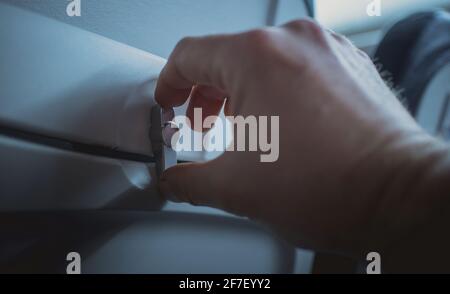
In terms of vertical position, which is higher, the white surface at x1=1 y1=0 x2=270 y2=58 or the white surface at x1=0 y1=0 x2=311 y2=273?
the white surface at x1=1 y1=0 x2=270 y2=58

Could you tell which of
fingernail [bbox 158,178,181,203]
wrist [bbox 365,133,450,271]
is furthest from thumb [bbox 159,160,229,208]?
wrist [bbox 365,133,450,271]

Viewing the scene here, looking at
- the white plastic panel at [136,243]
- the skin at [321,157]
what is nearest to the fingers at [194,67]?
the skin at [321,157]

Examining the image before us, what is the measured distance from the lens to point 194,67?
14.3 inches

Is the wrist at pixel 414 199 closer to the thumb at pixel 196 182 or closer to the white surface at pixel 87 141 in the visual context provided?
the thumb at pixel 196 182

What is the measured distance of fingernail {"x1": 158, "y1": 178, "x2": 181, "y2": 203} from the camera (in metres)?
0.40

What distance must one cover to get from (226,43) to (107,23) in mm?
159

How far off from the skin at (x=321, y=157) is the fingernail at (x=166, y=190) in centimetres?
3

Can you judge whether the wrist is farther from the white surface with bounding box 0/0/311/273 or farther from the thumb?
the white surface with bounding box 0/0/311/273

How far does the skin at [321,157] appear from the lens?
280 mm

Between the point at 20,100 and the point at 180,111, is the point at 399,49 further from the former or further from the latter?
the point at 20,100

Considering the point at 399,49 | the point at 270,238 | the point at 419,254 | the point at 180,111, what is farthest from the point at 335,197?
the point at 399,49

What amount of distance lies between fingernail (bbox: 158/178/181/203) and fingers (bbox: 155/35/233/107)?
8cm

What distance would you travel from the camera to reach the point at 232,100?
34 centimetres
